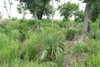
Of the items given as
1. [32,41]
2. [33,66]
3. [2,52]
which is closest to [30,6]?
[32,41]

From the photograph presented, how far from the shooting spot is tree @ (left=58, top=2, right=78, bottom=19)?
15086mm

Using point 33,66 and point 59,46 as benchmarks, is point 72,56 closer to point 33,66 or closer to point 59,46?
point 59,46

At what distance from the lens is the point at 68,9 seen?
1520 cm

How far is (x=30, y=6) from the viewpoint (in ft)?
49.9

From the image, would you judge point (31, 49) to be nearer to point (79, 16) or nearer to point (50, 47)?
point (50, 47)

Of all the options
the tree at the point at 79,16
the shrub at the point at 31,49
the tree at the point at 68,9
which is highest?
the tree at the point at 68,9

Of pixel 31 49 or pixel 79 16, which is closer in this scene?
pixel 31 49

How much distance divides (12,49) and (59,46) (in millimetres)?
1980

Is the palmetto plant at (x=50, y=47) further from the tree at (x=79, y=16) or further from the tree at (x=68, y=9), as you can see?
the tree at (x=68, y=9)

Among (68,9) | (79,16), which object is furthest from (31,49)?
(68,9)

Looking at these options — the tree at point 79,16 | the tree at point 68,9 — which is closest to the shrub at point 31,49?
the tree at point 79,16

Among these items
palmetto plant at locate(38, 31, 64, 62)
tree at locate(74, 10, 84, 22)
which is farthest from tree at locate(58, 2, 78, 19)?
palmetto plant at locate(38, 31, 64, 62)

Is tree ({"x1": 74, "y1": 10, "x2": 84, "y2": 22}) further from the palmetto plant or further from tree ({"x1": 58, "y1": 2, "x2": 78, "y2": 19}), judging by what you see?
the palmetto plant

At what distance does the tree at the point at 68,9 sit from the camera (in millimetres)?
15086
